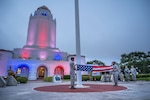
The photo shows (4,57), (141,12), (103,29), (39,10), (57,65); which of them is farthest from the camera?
(103,29)

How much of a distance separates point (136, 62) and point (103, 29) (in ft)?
63.6

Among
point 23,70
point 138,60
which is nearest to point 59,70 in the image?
point 23,70

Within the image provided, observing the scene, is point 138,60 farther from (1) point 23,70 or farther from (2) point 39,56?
(1) point 23,70

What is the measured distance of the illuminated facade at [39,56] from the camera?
99.3ft

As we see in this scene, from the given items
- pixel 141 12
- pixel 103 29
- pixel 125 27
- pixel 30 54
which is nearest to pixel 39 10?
pixel 30 54

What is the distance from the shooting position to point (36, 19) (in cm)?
3944

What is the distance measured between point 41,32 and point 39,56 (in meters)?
8.03

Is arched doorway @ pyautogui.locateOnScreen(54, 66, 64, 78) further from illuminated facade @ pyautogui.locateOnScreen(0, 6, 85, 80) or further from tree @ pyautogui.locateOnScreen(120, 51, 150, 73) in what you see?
tree @ pyautogui.locateOnScreen(120, 51, 150, 73)

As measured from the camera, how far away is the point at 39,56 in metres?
35.0

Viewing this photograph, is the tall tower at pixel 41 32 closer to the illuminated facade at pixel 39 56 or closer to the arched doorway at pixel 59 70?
the illuminated facade at pixel 39 56

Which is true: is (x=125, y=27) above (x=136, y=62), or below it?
above

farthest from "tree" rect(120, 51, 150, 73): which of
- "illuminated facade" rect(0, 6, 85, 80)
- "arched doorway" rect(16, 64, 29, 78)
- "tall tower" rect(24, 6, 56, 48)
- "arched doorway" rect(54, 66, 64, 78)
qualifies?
"arched doorway" rect(16, 64, 29, 78)

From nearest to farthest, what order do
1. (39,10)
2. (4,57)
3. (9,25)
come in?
1. (4,57)
2. (39,10)
3. (9,25)

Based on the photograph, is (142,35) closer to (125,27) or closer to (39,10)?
(125,27)
